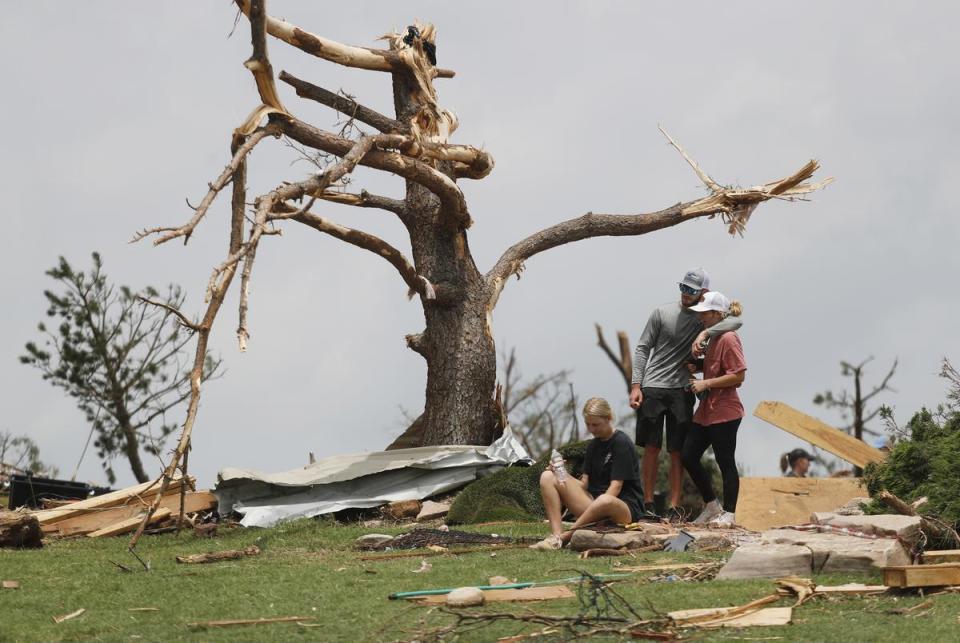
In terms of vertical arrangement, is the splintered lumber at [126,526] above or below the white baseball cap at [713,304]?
below

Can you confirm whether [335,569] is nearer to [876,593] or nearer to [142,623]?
[142,623]

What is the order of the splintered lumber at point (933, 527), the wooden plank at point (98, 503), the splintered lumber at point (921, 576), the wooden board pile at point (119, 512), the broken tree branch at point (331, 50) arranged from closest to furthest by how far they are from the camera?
the splintered lumber at point (921, 576)
the splintered lumber at point (933, 527)
the wooden board pile at point (119, 512)
the wooden plank at point (98, 503)
the broken tree branch at point (331, 50)

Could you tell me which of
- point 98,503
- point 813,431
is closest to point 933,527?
point 813,431

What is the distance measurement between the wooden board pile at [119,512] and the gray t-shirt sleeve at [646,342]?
4.24 meters

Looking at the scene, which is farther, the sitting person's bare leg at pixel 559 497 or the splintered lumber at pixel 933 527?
the sitting person's bare leg at pixel 559 497

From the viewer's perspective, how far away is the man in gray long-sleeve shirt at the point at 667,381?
10859mm

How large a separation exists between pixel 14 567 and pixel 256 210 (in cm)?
375

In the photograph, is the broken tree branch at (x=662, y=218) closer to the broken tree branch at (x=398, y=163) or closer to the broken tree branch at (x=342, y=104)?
the broken tree branch at (x=398, y=163)

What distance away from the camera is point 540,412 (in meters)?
28.3

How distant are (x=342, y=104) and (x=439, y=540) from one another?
6081 mm

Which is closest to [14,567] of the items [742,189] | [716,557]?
[716,557]

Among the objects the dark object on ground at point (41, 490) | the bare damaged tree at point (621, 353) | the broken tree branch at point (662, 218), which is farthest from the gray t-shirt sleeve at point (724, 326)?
the bare damaged tree at point (621, 353)

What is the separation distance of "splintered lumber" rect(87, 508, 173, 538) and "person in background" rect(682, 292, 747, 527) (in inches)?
188

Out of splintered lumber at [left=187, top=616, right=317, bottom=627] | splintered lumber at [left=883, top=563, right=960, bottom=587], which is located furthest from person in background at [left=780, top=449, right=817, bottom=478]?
splintered lumber at [left=187, top=616, right=317, bottom=627]
